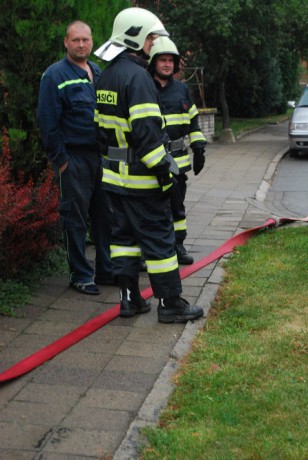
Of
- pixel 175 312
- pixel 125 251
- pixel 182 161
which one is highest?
pixel 182 161

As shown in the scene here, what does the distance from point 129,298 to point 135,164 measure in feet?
3.30

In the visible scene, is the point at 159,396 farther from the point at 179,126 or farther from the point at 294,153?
the point at 294,153

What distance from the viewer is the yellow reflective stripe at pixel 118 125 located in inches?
217

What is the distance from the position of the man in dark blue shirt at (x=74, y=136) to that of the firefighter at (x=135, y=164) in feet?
2.03

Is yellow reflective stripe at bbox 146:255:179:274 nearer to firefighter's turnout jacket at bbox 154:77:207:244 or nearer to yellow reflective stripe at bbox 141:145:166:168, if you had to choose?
yellow reflective stripe at bbox 141:145:166:168

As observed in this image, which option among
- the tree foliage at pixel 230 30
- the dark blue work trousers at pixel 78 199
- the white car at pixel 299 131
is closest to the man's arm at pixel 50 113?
the dark blue work trousers at pixel 78 199

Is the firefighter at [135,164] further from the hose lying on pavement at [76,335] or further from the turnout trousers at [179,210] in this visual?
the turnout trousers at [179,210]

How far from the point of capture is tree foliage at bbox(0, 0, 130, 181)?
680 cm

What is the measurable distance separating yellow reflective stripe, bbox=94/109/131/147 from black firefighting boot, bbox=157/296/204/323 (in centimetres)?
113

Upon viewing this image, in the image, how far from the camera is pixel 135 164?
555 cm

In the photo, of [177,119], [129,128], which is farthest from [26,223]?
[177,119]

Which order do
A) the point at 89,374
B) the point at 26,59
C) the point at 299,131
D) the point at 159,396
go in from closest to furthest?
the point at 159,396
the point at 89,374
the point at 26,59
the point at 299,131

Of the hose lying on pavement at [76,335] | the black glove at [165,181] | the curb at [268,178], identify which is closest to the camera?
the hose lying on pavement at [76,335]

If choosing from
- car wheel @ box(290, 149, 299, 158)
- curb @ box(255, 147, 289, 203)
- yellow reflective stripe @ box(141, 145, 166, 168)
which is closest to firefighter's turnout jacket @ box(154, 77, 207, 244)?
yellow reflective stripe @ box(141, 145, 166, 168)
